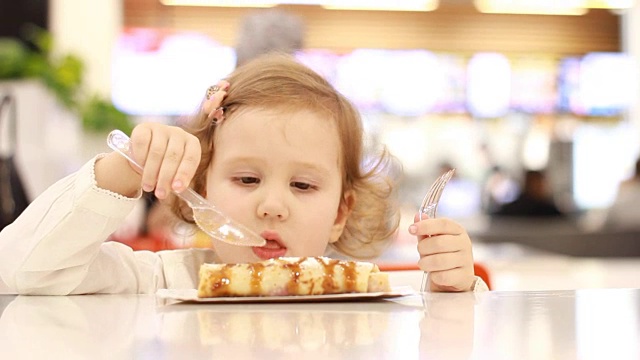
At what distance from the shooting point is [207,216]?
3.57 ft

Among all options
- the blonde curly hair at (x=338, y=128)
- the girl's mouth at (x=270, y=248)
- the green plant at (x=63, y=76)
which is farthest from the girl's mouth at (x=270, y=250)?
the green plant at (x=63, y=76)

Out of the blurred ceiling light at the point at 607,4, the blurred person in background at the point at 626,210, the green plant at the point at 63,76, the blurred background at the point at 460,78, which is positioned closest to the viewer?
the green plant at the point at 63,76

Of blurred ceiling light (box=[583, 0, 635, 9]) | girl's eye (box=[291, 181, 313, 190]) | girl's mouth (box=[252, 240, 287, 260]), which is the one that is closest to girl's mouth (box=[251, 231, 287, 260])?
girl's mouth (box=[252, 240, 287, 260])

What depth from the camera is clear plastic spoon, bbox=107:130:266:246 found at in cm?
106

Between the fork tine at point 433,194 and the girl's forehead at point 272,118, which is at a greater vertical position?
the girl's forehead at point 272,118

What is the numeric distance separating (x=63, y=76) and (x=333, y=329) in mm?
5430

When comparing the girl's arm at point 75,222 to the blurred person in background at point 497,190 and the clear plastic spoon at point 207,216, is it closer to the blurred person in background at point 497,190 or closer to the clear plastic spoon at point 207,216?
the clear plastic spoon at point 207,216

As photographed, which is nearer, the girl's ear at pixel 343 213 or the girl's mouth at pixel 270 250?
the girl's mouth at pixel 270 250

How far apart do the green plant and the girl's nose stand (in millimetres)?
4417

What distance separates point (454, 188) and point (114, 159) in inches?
262

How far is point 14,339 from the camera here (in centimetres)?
63

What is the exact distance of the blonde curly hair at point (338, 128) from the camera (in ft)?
4.91

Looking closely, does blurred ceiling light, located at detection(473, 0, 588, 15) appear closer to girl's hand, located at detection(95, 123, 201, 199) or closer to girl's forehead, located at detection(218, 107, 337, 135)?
girl's forehead, located at detection(218, 107, 337, 135)

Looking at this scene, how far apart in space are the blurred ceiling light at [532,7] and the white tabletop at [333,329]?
762cm
